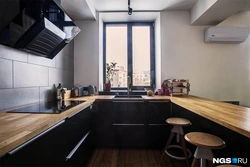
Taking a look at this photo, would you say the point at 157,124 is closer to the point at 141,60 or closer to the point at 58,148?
the point at 141,60

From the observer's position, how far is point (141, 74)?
3285 mm

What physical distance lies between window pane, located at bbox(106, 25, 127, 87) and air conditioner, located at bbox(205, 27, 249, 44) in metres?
1.68

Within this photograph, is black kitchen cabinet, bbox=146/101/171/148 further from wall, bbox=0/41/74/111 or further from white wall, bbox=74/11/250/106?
wall, bbox=0/41/74/111

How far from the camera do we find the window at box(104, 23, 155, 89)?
3.28 meters

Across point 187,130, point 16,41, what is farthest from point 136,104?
point 16,41

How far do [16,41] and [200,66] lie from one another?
2.92 metres

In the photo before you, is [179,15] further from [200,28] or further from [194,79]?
[194,79]

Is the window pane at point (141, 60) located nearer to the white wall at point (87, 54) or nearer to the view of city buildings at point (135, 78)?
the view of city buildings at point (135, 78)

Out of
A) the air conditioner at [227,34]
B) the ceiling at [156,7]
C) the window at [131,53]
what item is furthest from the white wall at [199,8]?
the window at [131,53]

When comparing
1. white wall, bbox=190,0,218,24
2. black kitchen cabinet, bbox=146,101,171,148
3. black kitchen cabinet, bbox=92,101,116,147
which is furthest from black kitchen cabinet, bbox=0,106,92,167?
white wall, bbox=190,0,218,24

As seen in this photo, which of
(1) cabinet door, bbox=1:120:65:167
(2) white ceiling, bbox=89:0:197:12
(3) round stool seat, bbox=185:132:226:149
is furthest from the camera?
(2) white ceiling, bbox=89:0:197:12

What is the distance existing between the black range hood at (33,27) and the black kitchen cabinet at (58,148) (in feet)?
2.88

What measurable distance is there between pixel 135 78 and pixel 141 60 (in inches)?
16.7

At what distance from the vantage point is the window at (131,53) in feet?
10.7
